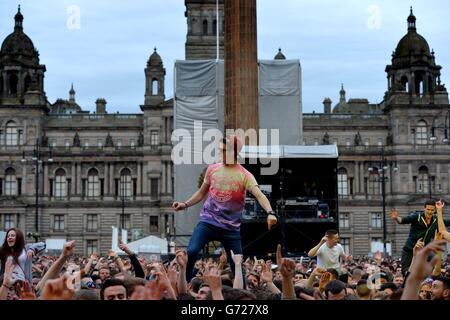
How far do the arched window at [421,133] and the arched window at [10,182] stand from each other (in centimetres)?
3984

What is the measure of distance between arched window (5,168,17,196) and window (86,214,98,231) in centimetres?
778

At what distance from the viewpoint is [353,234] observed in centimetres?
9231

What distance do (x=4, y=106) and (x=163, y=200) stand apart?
18.2 metres

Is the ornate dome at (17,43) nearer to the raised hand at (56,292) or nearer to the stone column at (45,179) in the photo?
the stone column at (45,179)

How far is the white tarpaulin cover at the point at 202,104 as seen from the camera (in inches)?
1588

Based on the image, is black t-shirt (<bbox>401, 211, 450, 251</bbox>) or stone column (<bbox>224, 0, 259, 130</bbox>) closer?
black t-shirt (<bbox>401, 211, 450, 251</bbox>)

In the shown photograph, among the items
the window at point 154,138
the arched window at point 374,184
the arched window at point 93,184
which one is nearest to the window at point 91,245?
the arched window at point 93,184

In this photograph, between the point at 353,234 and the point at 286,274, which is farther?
the point at 353,234

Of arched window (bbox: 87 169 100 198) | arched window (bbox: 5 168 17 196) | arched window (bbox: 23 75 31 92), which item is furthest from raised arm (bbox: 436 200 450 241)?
arched window (bbox: 23 75 31 92)

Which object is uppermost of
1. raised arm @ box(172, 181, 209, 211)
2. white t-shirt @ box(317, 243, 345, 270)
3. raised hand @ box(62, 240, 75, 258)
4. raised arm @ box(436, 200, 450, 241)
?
raised arm @ box(172, 181, 209, 211)

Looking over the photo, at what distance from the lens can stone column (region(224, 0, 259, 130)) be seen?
29.9 meters

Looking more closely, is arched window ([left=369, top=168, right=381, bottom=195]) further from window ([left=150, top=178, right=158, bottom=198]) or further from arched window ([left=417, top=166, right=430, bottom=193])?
window ([left=150, top=178, right=158, bottom=198])
